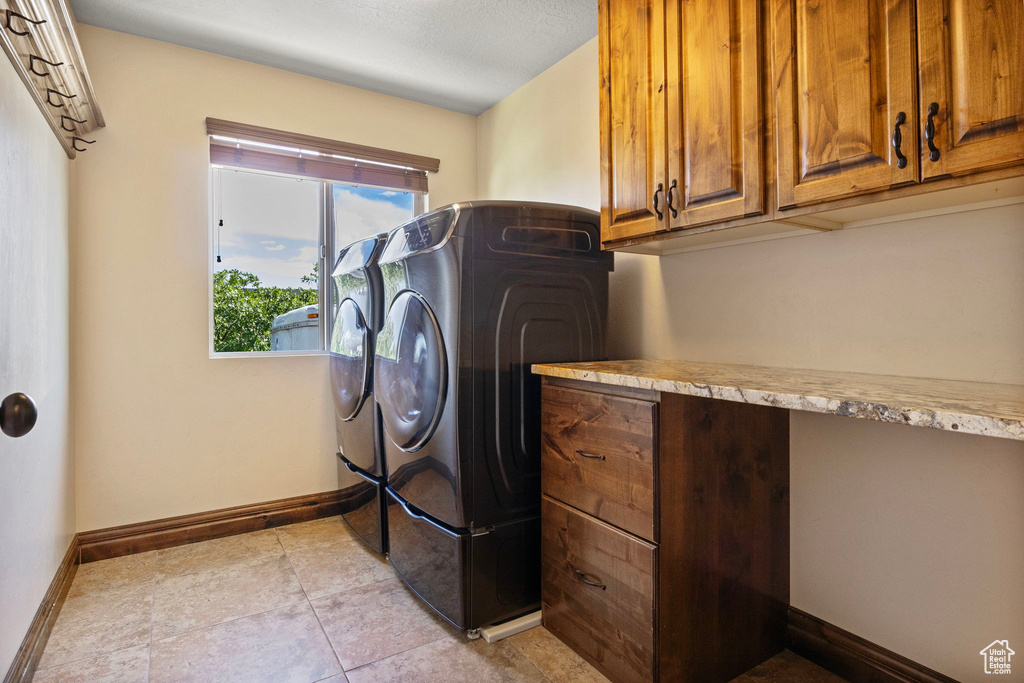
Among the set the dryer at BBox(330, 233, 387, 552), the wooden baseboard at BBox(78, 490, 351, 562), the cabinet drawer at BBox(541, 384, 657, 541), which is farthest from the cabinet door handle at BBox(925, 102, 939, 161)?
the wooden baseboard at BBox(78, 490, 351, 562)

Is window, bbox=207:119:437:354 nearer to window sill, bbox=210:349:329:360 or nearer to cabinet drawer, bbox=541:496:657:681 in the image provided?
window sill, bbox=210:349:329:360

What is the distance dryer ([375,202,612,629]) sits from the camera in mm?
1750

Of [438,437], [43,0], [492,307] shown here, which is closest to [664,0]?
[492,307]

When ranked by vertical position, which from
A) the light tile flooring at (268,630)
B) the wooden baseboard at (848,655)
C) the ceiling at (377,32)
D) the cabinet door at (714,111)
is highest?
the ceiling at (377,32)

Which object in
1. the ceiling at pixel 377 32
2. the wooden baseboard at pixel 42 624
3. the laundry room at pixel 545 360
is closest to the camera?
the laundry room at pixel 545 360

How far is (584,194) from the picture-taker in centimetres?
262

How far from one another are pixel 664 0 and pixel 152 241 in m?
2.43

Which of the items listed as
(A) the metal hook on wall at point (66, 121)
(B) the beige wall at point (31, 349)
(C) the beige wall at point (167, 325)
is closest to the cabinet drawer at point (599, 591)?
(B) the beige wall at point (31, 349)

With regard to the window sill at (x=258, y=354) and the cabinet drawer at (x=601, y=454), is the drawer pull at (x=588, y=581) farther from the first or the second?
the window sill at (x=258, y=354)

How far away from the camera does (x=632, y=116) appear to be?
176 centimetres

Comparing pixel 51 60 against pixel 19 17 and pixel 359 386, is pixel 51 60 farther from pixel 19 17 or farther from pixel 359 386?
pixel 359 386

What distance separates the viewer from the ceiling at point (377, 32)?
2.31 meters

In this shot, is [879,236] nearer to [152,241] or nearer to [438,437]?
[438,437]

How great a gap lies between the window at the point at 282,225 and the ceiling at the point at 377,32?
0.39 metres
